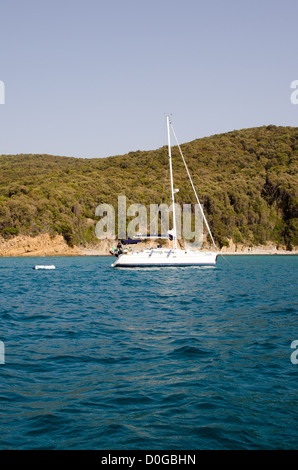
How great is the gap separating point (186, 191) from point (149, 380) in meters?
102

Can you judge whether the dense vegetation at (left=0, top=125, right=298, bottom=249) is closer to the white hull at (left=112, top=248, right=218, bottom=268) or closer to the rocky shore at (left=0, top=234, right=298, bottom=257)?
the rocky shore at (left=0, top=234, right=298, bottom=257)

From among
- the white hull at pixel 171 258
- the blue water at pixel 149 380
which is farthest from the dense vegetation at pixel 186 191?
the blue water at pixel 149 380

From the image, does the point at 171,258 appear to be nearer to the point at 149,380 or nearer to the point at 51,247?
the point at 149,380

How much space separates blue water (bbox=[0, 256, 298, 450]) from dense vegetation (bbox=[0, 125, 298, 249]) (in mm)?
83651

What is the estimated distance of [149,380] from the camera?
8.32m

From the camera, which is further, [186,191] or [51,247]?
[186,191]

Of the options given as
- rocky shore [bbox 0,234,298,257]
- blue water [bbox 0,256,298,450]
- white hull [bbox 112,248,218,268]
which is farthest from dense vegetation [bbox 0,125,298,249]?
blue water [bbox 0,256,298,450]

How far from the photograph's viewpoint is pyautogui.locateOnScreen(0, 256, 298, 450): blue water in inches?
239

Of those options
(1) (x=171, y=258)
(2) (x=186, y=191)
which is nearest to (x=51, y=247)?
(2) (x=186, y=191)
